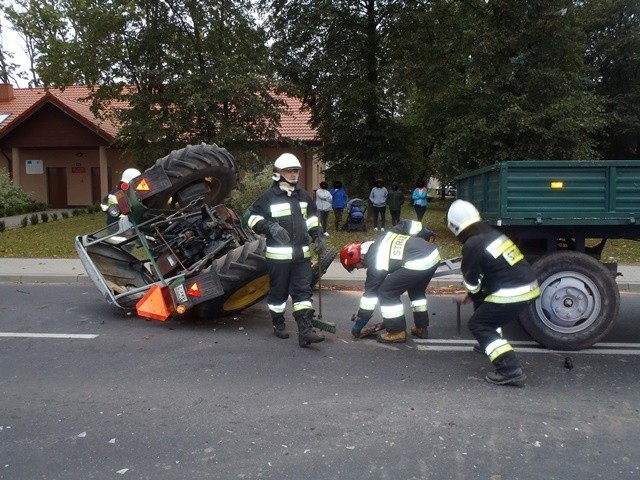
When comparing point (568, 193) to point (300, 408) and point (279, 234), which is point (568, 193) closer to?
point (279, 234)

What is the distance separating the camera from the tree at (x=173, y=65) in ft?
52.0

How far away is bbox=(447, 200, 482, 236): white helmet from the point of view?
488cm

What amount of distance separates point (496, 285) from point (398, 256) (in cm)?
122

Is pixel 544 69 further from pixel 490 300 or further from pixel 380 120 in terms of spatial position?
pixel 490 300

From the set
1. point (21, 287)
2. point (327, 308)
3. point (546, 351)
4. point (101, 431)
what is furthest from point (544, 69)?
point (101, 431)

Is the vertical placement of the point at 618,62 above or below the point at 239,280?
above

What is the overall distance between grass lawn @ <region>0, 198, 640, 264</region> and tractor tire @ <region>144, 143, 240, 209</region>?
19.7 feet

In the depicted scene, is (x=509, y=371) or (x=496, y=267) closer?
(x=509, y=371)

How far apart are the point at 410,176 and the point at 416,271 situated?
42.5ft

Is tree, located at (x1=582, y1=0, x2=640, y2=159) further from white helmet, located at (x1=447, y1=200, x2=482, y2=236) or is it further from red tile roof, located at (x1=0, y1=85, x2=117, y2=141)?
white helmet, located at (x1=447, y1=200, x2=482, y2=236)

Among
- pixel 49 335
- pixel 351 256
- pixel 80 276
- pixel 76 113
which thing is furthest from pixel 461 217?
pixel 76 113

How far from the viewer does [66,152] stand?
88.7 feet

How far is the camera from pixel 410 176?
18391 millimetres

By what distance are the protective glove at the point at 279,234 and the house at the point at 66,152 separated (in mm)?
19015
